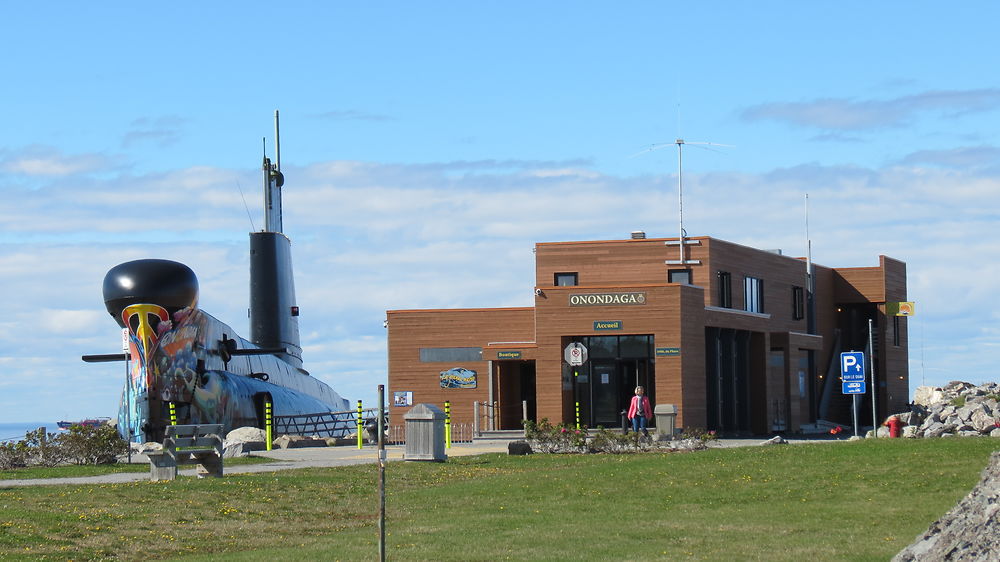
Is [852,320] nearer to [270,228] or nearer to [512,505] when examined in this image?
[270,228]

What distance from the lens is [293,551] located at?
14695 millimetres

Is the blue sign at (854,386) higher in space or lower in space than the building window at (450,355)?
lower

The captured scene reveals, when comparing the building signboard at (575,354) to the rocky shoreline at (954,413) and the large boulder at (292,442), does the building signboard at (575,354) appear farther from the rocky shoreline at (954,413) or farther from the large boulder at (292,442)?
the rocky shoreline at (954,413)

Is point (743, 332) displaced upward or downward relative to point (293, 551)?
upward

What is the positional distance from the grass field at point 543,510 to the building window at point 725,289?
24998mm

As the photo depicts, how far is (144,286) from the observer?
39.0 metres

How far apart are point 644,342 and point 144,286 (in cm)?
1580

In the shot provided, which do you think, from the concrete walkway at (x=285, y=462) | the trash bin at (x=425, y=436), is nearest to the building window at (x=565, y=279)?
the concrete walkway at (x=285, y=462)

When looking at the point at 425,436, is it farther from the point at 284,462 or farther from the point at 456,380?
the point at 456,380

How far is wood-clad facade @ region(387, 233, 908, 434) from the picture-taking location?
1732 inches

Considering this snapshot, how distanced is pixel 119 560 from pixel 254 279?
131ft

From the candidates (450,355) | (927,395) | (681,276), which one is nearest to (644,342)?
(681,276)

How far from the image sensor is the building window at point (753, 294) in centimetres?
5175

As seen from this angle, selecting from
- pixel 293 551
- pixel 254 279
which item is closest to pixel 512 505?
pixel 293 551
